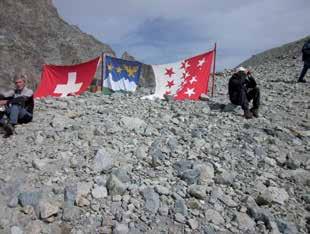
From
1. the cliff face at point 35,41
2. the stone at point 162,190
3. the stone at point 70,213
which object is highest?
the cliff face at point 35,41

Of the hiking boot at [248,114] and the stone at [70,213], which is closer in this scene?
the stone at [70,213]

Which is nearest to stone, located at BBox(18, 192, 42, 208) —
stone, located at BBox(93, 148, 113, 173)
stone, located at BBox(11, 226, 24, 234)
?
stone, located at BBox(11, 226, 24, 234)

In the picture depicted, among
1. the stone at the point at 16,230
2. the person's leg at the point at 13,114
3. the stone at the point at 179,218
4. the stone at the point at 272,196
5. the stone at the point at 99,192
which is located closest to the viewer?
the stone at the point at 16,230

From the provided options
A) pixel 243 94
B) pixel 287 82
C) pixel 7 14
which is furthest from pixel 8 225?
pixel 7 14

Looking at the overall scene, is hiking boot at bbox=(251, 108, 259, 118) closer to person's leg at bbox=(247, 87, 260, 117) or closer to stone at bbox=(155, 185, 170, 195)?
person's leg at bbox=(247, 87, 260, 117)

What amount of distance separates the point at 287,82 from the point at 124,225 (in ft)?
39.0

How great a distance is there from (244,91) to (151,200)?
525 centimetres

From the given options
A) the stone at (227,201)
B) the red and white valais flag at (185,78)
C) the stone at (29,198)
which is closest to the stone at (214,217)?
the stone at (227,201)

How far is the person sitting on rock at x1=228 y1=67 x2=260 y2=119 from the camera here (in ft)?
33.6

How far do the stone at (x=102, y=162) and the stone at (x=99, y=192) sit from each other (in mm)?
602

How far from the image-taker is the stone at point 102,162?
685cm

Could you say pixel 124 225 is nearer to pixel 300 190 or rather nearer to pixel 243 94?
pixel 300 190

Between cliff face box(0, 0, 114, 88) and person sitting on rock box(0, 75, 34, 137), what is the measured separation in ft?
32.6

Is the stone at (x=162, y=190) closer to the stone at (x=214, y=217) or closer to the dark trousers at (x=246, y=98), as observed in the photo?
the stone at (x=214, y=217)
